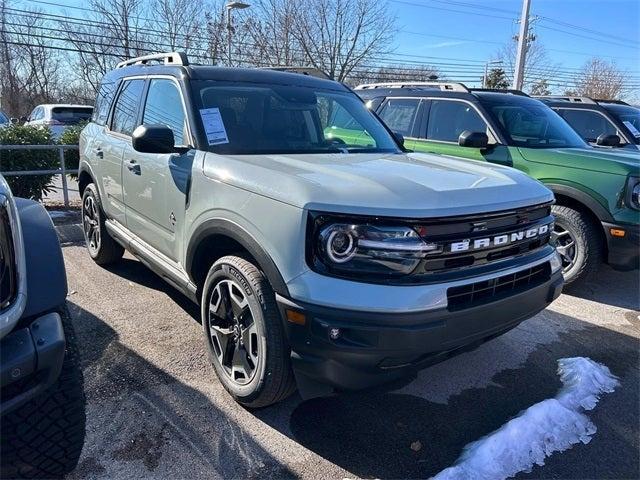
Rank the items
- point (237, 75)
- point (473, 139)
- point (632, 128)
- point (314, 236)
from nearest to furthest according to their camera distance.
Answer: point (314, 236), point (237, 75), point (473, 139), point (632, 128)

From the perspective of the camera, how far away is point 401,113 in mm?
6574

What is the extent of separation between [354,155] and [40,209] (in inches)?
76.8

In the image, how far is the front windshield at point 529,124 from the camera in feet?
18.4

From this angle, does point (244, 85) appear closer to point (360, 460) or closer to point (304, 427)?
point (304, 427)

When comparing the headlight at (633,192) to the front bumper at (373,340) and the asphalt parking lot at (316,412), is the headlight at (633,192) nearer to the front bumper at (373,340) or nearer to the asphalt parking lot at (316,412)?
the asphalt parking lot at (316,412)

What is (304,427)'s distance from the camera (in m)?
2.74

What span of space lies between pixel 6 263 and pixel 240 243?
1.11m

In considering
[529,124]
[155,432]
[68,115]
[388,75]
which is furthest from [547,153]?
[388,75]

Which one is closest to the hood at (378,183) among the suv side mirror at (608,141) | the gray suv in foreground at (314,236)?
the gray suv in foreground at (314,236)

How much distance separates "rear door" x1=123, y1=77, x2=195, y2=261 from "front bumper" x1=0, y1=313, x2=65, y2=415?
1468 mm

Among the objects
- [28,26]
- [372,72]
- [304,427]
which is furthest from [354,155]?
[28,26]

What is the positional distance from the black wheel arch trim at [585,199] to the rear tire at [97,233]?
443 centimetres

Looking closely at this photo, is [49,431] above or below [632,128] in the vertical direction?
below

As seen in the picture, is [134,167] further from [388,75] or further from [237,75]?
[388,75]
